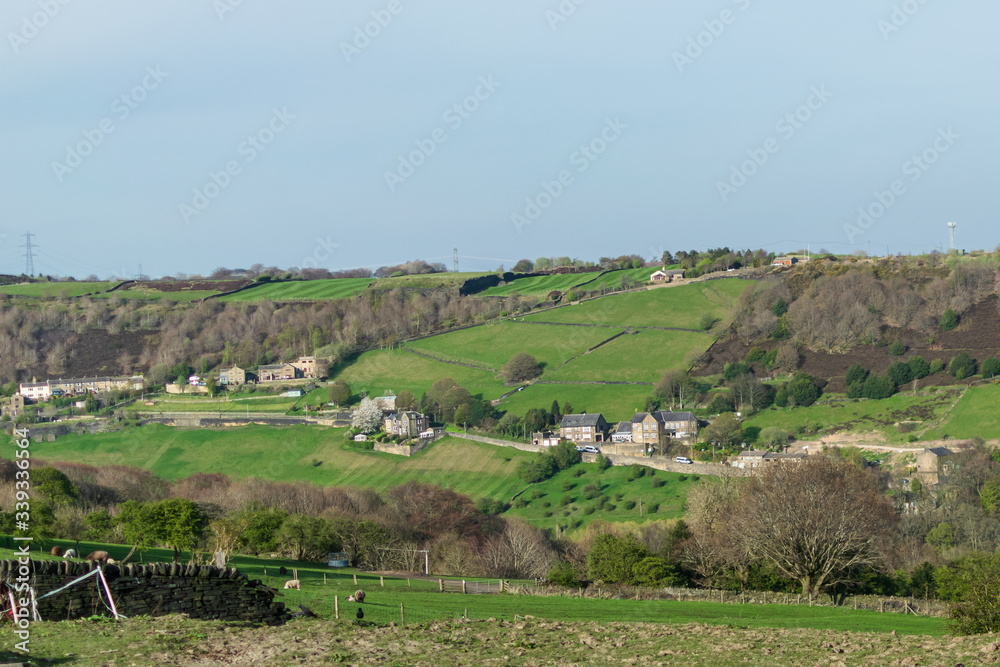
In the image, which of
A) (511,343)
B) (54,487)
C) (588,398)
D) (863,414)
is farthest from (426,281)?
(54,487)

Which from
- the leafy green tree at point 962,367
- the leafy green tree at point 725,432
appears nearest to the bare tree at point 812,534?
the leafy green tree at point 725,432

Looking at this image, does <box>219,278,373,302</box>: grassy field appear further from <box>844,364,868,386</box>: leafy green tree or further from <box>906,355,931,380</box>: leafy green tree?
<box>906,355,931,380</box>: leafy green tree

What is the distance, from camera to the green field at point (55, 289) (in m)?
179

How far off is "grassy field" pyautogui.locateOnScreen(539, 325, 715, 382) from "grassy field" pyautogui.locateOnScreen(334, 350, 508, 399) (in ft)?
26.4

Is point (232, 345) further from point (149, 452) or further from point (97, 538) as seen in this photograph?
point (97, 538)

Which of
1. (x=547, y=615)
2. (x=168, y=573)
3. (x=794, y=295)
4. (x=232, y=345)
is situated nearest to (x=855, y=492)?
(x=547, y=615)

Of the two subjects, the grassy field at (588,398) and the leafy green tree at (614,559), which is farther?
the grassy field at (588,398)

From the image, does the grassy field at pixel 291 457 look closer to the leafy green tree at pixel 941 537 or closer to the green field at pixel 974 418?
the leafy green tree at pixel 941 537

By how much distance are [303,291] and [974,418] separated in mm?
113260

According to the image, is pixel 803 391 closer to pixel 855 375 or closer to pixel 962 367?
pixel 855 375

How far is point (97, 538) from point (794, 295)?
378ft

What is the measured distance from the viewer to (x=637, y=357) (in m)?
125

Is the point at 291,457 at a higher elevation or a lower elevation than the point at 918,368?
lower

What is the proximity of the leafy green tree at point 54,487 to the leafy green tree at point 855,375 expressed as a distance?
8524 cm
